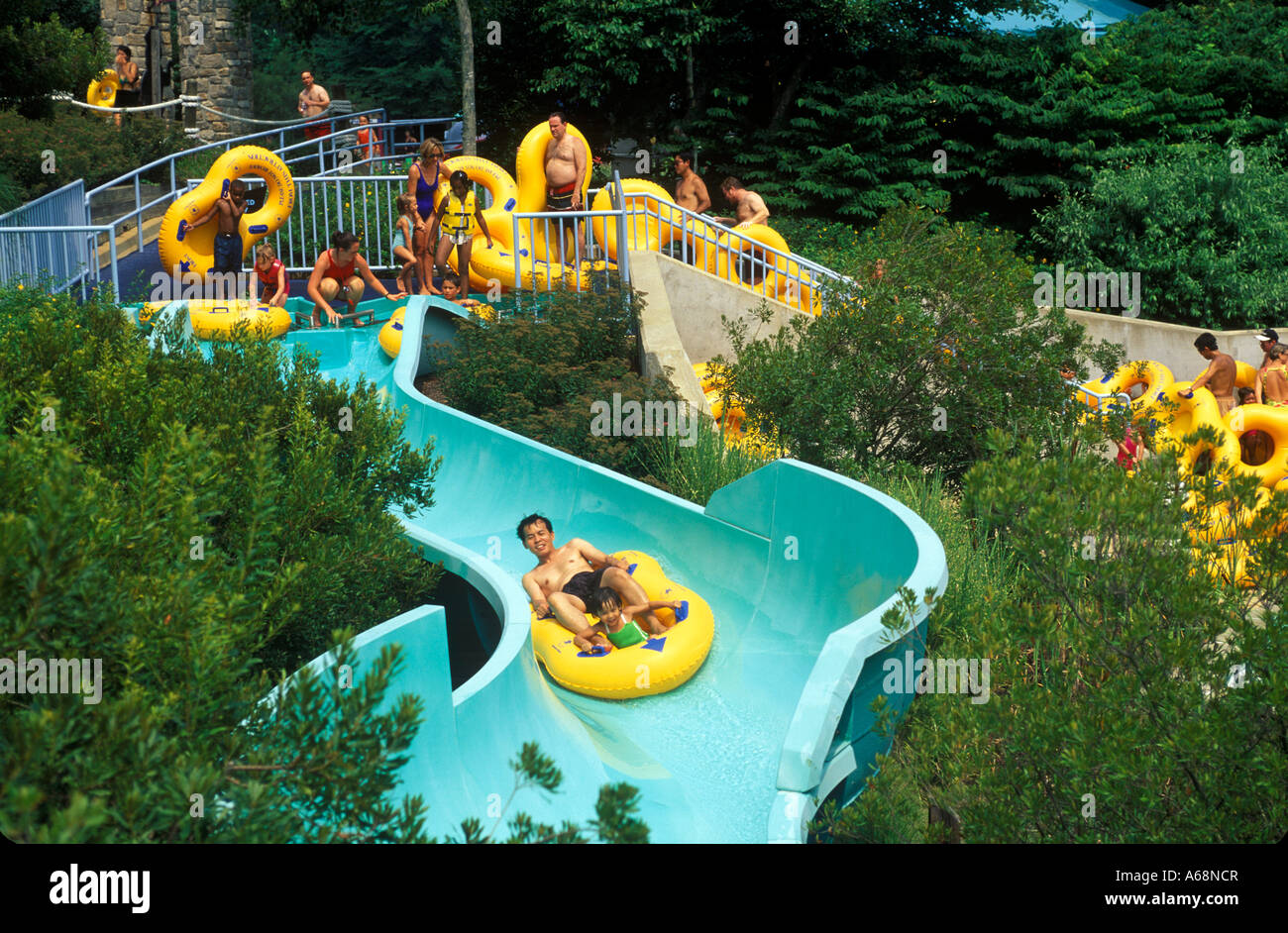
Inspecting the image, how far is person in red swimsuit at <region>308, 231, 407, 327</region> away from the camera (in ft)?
43.0

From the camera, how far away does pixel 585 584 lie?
746cm

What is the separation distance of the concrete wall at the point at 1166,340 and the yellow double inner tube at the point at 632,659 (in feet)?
41.9

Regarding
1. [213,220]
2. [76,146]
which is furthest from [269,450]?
[76,146]

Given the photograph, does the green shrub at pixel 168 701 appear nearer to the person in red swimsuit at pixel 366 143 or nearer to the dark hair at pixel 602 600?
the dark hair at pixel 602 600

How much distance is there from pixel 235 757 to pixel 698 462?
6846 mm

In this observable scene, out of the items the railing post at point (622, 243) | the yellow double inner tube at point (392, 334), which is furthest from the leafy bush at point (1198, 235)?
the yellow double inner tube at point (392, 334)

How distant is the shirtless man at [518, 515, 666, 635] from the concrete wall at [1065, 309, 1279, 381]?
12.8 m

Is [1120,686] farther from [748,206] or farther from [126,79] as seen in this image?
[126,79]

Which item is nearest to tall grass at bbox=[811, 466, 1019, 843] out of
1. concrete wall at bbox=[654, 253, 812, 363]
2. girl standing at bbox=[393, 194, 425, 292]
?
concrete wall at bbox=[654, 253, 812, 363]

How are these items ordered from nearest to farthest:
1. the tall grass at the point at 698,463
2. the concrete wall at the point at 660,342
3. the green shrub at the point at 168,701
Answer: the green shrub at the point at 168,701, the tall grass at the point at 698,463, the concrete wall at the point at 660,342

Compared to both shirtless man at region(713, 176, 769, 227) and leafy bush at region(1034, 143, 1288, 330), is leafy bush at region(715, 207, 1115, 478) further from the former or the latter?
leafy bush at region(1034, 143, 1288, 330)

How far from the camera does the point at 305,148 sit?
2241 centimetres

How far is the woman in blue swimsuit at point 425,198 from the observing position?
13.6 meters

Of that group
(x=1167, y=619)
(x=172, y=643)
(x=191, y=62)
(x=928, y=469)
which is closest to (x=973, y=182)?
(x=928, y=469)
